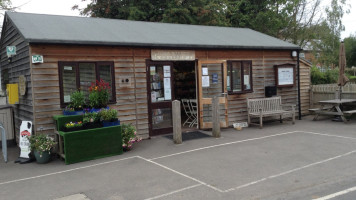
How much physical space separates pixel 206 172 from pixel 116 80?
3.90m

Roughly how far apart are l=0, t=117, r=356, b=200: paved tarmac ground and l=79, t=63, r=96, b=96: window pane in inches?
78.8

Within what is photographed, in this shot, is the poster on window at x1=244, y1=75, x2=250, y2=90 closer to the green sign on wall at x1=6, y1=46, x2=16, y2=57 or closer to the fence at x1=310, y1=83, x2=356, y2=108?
the fence at x1=310, y1=83, x2=356, y2=108

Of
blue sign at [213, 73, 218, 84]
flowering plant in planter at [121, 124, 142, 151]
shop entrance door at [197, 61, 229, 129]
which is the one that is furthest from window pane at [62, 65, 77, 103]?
blue sign at [213, 73, 218, 84]

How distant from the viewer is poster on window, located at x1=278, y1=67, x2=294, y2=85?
37.7ft

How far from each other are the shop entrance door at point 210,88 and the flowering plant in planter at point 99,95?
3.30m

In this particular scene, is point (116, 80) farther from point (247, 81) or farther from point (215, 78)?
point (247, 81)

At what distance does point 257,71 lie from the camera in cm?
1109

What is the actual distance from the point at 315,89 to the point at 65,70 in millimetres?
10017

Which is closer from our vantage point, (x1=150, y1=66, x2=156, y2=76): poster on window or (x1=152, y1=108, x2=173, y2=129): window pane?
(x1=150, y1=66, x2=156, y2=76): poster on window

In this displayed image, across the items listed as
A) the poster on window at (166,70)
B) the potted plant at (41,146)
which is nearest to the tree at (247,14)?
the poster on window at (166,70)

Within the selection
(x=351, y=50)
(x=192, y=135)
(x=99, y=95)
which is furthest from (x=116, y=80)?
(x=351, y=50)

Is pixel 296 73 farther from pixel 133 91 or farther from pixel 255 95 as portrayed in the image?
pixel 133 91

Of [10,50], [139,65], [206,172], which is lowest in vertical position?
[206,172]

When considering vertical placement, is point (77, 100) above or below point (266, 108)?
above
